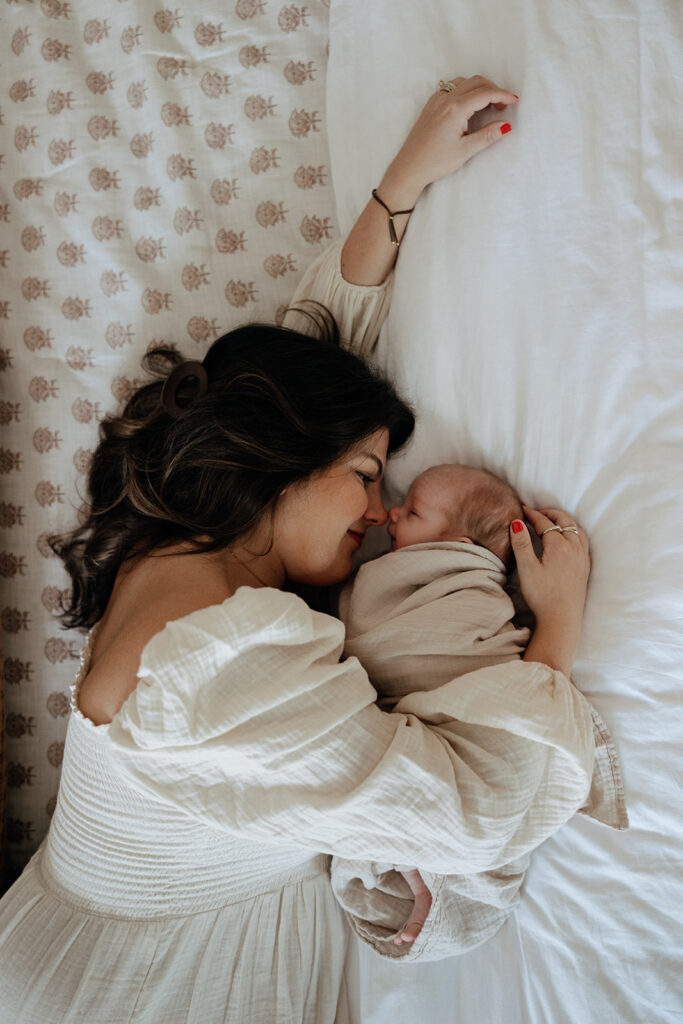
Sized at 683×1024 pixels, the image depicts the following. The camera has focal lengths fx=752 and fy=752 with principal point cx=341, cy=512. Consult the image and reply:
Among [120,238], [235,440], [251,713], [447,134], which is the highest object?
[447,134]

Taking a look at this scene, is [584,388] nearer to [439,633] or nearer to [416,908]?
[439,633]

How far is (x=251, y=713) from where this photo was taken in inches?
32.2

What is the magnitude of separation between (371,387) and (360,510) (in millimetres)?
196

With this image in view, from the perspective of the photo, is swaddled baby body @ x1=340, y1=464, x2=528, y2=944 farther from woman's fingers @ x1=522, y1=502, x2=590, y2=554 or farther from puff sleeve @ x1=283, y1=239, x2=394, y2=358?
puff sleeve @ x1=283, y1=239, x2=394, y2=358

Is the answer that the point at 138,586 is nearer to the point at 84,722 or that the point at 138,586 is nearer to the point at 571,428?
the point at 84,722

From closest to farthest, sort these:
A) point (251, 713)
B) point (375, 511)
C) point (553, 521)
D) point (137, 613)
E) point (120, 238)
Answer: point (251, 713) → point (137, 613) → point (553, 521) → point (375, 511) → point (120, 238)

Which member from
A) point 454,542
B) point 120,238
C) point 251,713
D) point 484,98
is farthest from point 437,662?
point 120,238

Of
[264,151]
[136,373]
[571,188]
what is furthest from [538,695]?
[264,151]

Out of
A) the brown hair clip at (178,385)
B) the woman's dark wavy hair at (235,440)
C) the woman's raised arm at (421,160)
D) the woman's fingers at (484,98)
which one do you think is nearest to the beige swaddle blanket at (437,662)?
the woman's dark wavy hair at (235,440)

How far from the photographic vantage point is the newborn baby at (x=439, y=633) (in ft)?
3.33

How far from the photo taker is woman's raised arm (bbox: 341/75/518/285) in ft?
3.60

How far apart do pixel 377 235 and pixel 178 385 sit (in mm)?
398

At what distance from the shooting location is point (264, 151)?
4.44ft

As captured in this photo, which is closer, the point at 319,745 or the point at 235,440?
the point at 319,745
